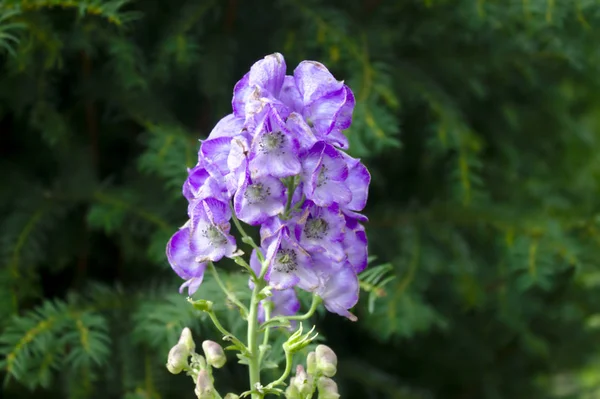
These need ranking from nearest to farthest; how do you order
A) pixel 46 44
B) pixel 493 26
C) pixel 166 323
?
pixel 166 323, pixel 46 44, pixel 493 26

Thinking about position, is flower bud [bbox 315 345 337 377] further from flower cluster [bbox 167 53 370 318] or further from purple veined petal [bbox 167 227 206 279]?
purple veined petal [bbox 167 227 206 279]

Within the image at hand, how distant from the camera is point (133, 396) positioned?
1.45 meters

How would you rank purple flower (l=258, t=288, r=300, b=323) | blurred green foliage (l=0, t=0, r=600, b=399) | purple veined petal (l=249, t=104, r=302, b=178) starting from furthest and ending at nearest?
blurred green foliage (l=0, t=0, r=600, b=399) → purple flower (l=258, t=288, r=300, b=323) → purple veined petal (l=249, t=104, r=302, b=178)

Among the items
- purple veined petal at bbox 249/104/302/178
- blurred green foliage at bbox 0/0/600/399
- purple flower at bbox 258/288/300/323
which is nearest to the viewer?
purple veined petal at bbox 249/104/302/178

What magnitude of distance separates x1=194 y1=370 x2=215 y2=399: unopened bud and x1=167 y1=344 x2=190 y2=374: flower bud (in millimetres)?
35

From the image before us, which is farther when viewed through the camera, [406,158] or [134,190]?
[406,158]

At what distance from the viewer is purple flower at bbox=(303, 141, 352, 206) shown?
804 mm

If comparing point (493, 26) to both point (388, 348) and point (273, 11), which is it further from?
point (388, 348)

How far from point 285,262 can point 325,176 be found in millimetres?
100

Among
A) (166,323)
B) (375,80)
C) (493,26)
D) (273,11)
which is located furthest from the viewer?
(273,11)

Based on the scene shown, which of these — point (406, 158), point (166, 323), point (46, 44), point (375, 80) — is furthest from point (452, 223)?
point (46, 44)

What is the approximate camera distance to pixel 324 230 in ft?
2.74

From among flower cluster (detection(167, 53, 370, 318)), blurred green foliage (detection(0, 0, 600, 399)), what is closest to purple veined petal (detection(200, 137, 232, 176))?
flower cluster (detection(167, 53, 370, 318))

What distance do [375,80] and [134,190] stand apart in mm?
574
